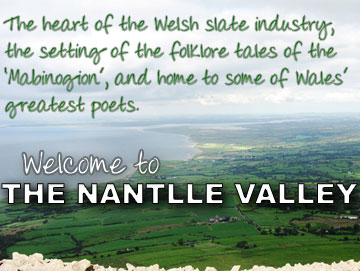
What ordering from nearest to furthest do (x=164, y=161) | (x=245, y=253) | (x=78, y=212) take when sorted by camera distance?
(x=245, y=253) → (x=78, y=212) → (x=164, y=161)

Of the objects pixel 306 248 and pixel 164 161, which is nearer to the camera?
pixel 306 248

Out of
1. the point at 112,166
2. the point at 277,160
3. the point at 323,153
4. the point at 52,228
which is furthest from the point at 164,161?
the point at 112,166

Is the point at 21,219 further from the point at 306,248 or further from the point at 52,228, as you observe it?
the point at 306,248

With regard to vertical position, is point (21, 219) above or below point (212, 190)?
below

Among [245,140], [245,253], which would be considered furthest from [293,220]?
[245,140]

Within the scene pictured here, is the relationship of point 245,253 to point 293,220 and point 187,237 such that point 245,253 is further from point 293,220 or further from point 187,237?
point 293,220

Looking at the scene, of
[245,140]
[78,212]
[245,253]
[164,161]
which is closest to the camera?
[245,253]

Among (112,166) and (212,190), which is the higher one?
(112,166)

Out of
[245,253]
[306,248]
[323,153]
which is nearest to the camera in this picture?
[245,253]

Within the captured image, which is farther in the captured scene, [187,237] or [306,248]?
[187,237]
